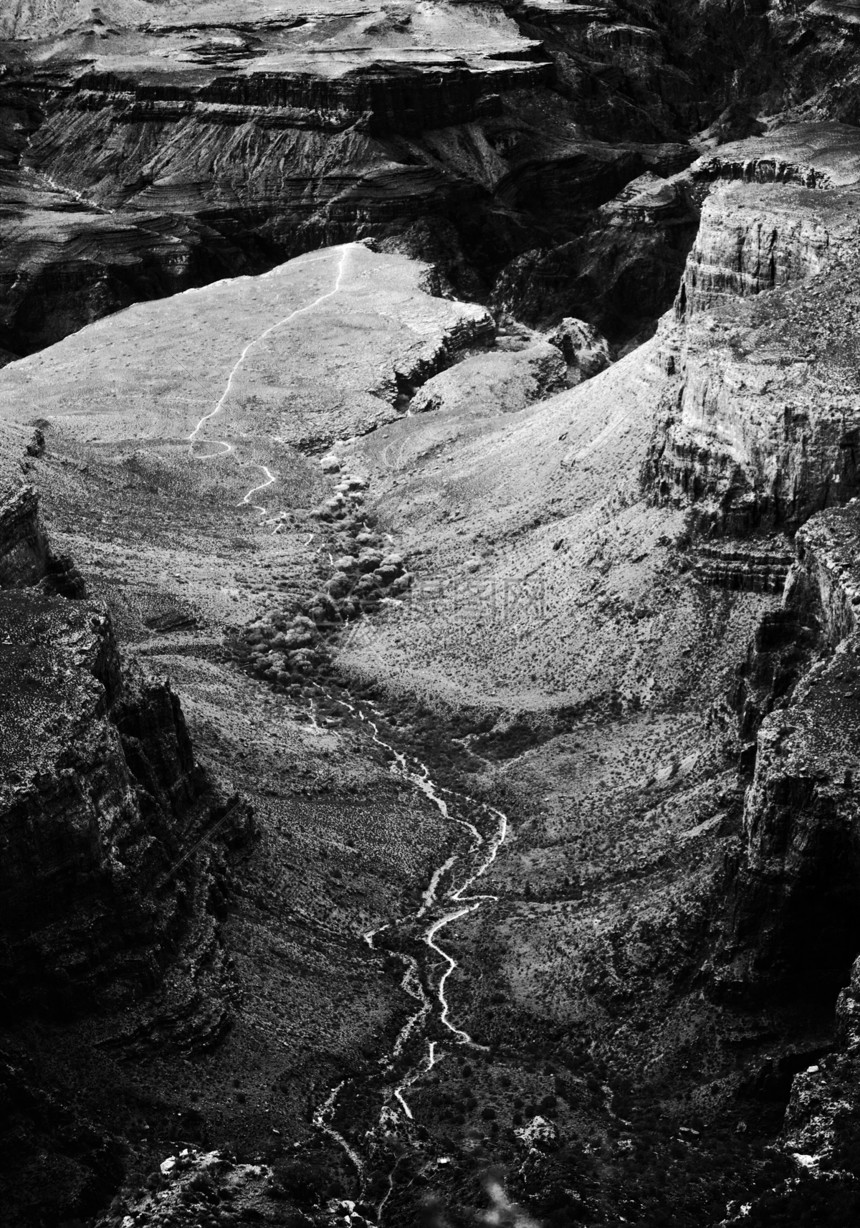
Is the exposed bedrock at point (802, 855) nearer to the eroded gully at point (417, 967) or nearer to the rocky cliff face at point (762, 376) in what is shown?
the eroded gully at point (417, 967)

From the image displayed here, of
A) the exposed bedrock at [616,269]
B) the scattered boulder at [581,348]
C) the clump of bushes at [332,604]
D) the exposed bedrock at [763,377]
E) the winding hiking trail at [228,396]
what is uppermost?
the exposed bedrock at [763,377]

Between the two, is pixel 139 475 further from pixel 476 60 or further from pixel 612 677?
pixel 476 60

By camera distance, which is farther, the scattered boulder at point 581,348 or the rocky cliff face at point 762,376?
the scattered boulder at point 581,348

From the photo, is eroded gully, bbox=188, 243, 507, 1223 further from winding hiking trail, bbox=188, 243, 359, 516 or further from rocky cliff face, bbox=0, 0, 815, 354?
rocky cliff face, bbox=0, 0, 815, 354

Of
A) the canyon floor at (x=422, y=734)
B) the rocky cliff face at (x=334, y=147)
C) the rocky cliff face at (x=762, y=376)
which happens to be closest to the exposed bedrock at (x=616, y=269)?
the rocky cliff face at (x=334, y=147)

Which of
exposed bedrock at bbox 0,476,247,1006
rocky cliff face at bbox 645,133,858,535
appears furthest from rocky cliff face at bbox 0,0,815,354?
exposed bedrock at bbox 0,476,247,1006

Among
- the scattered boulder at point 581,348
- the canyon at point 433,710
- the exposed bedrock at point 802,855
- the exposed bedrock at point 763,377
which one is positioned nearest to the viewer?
the canyon at point 433,710

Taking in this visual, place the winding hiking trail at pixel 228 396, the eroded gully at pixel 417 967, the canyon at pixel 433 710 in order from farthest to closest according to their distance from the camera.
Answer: the winding hiking trail at pixel 228 396
the eroded gully at pixel 417 967
the canyon at pixel 433 710
